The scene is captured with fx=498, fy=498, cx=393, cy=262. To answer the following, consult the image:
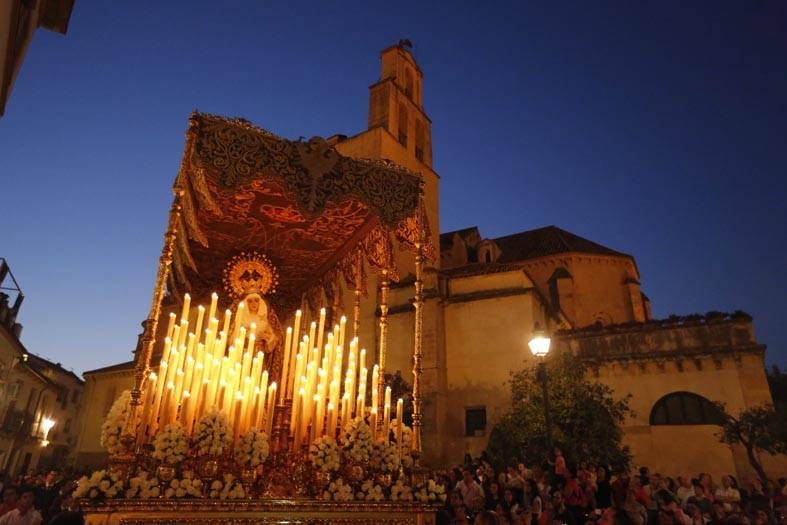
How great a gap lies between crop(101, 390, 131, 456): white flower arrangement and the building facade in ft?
55.8

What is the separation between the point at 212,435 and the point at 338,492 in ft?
5.16

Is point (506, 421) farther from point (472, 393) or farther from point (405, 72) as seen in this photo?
point (405, 72)

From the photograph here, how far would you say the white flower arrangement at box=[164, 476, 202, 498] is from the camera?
16.2ft

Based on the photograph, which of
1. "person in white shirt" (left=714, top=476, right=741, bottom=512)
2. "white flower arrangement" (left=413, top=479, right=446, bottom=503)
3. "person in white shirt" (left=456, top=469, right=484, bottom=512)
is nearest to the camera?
"white flower arrangement" (left=413, top=479, right=446, bottom=503)

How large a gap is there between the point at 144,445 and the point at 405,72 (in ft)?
101

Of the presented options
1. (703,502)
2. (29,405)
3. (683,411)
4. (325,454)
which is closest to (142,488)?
(325,454)

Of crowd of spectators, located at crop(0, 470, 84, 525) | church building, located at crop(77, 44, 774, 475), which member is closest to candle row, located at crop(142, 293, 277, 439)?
crowd of spectators, located at crop(0, 470, 84, 525)

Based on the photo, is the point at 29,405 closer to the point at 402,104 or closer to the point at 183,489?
the point at 402,104

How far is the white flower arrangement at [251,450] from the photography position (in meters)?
5.55

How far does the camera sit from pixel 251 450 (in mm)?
5594

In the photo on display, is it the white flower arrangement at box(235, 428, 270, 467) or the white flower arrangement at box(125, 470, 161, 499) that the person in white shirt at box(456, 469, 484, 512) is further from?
the white flower arrangement at box(125, 470, 161, 499)

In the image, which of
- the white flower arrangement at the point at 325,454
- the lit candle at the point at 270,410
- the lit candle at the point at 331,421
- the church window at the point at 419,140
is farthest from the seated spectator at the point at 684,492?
the church window at the point at 419,140

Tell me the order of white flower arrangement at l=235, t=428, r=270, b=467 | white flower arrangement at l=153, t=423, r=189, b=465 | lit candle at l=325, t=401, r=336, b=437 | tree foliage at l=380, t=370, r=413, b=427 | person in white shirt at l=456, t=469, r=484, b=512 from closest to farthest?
white flower arrangement at l=153, t=423, r=189, b=465, white flower arrangement at l=235, t=428, r=270, b=467, lit candle at l=325, t=401, r=336, b=437, person in white shirt at l=456, t=469, r=484, b=512, tree foliage at l=380, t=370, r=413, b=427

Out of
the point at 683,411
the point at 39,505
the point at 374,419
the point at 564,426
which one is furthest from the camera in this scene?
the point at 683,411
